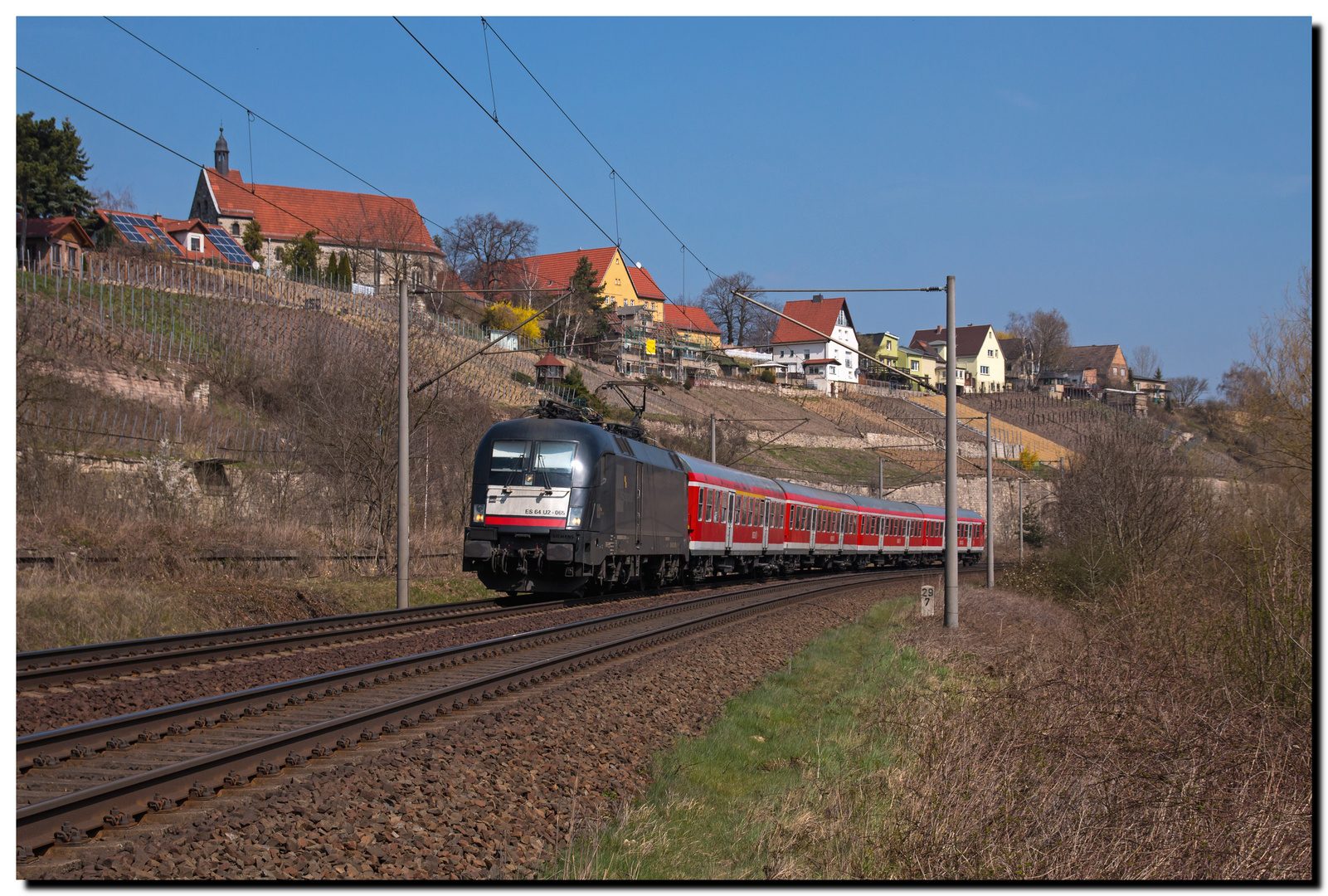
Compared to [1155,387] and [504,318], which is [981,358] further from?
[504,318]

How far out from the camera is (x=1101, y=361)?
520 feet

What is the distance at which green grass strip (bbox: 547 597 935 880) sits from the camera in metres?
6.18

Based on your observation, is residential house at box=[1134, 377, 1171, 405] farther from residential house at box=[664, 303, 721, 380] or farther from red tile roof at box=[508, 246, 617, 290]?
red tile roof at box=[508, 246, 617, 290]

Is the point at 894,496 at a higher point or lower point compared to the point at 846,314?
lower

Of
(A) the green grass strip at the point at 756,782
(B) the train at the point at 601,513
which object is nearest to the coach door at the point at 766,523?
(B) the train at the point at 601,513

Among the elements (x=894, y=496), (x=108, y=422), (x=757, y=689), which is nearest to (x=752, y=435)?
(x=894, y=496)

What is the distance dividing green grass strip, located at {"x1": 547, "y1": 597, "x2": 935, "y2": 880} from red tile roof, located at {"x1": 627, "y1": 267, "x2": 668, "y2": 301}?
121 metres

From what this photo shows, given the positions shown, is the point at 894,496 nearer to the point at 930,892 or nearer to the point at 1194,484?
the point at 1194,484

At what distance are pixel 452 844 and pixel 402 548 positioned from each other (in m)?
13.3

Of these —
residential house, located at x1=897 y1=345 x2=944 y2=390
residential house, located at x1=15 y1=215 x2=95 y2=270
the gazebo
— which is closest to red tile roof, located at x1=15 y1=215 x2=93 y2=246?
residential house, located at x1=15 y1=215 x2=95 y2=270

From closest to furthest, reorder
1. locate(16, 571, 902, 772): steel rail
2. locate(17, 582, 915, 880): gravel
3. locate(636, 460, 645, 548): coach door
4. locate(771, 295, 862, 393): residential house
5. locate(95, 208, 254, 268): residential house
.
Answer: locate(17, 582, 915, 880): gravel → locate(16, 571, 902, 772): steel rail → locate(636, 460, 645, 548): coach door → locate(95, 208, 254, 268): residential house → locate(771, 295, 862, 393): residential house

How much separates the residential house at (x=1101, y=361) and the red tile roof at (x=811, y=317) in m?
50.3

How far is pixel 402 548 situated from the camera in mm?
18891

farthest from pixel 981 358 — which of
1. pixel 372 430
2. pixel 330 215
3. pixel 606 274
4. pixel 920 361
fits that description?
pixel 372 430
